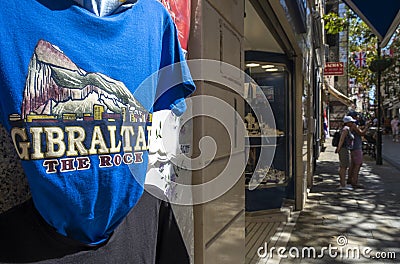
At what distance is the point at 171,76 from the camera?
1.37m

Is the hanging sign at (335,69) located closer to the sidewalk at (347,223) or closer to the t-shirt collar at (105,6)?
the sidewalk at (347,223)

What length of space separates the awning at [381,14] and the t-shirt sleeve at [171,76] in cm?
504

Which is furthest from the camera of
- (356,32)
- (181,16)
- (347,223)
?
(356,32)

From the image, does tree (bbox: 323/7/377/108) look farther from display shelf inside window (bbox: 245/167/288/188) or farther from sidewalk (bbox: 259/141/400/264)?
display shelf inside window (bbox: 245/167/288/188)

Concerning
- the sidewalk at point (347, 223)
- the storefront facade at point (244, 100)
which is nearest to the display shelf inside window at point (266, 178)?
the storefront facade at point (244, 100)

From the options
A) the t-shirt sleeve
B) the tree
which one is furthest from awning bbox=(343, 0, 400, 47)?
the tree

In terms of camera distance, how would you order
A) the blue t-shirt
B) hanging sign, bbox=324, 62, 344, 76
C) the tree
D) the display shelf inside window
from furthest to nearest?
hanging sign, bbox=324, 62, 344, 76
the tree
the display shelf inside window
the blue t-shirt

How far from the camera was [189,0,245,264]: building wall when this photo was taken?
1.93 metres

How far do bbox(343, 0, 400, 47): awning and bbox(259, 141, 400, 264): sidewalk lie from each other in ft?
10.1

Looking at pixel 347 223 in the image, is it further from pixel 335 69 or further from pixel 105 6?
pixel 335 69

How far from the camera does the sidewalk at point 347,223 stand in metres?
4.97

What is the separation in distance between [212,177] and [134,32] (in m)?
1.17

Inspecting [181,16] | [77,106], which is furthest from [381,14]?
[77,106]

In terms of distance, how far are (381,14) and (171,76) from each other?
5.69 meters
